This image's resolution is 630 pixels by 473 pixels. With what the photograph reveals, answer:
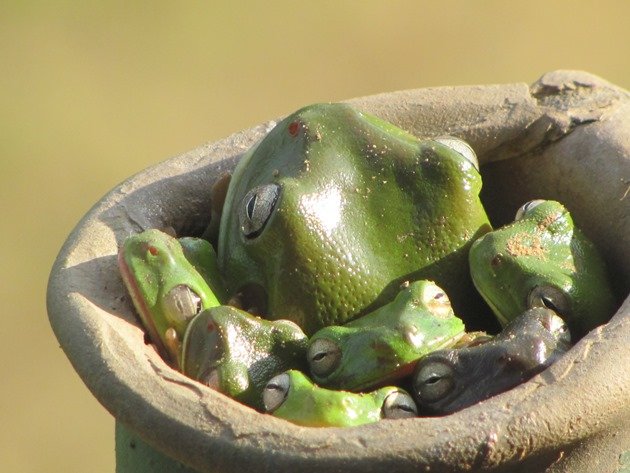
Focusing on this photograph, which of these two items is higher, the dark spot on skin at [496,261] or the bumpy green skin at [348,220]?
the bumpy green skin at [348,220]

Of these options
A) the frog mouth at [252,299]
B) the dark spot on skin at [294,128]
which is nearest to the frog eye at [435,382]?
the frog mouth at [252,299]

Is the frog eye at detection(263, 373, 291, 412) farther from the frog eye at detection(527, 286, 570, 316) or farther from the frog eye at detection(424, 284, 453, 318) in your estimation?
the frog eye at detection(527, 286, 570, 316)

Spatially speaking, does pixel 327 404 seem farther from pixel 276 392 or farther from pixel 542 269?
pixel 542 269

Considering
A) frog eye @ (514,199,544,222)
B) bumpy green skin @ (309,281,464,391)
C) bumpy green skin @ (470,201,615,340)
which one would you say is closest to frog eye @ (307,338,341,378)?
bumpy green skin @ (309,281,464,391)

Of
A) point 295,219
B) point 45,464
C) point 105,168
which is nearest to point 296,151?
point 295,219

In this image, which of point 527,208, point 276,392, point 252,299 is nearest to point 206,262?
point 252,299

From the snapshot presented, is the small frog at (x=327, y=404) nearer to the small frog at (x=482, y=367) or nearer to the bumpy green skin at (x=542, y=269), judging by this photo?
the small frog at (x=482, y=367)

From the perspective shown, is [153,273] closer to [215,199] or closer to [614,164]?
[215,199]
